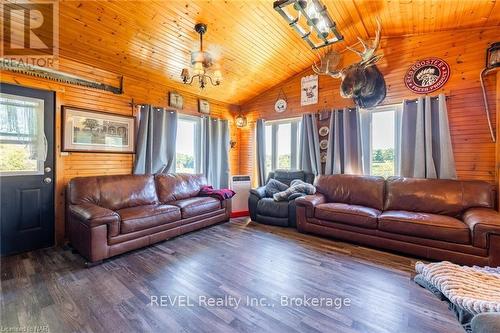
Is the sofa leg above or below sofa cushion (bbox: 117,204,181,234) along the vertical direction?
below

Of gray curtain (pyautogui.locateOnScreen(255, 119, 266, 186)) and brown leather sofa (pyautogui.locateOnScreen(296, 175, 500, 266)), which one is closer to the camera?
brown leather sofa (pyautogui.locateOnScreen(296, 175, 500, 266))

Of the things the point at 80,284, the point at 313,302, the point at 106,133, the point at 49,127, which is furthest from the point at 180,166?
the point at 313,302

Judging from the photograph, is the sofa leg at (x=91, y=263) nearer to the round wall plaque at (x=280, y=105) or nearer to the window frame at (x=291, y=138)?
the window frame at (x=291, y=138)

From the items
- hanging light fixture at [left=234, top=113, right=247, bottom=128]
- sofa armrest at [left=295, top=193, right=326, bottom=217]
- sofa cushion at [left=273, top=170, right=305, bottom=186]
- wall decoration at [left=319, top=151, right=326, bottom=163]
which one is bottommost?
sofa armrest at [left=295, top=193, right=326, bottom=217]

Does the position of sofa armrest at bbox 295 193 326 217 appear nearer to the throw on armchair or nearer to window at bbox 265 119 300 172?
the throw on armchair

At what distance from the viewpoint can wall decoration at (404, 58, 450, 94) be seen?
3.27 meters

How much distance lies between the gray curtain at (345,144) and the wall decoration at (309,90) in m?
0.57

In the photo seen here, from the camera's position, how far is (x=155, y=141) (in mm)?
3975

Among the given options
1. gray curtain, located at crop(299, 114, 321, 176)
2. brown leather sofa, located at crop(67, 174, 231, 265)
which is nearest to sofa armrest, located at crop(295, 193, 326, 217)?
gray curtain, located at crop(299, 114, 321, 176)

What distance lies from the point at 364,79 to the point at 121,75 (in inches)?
152

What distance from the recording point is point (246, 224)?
4.01 meters

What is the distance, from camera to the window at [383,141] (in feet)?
12.4

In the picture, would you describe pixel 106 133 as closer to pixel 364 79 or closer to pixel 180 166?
pixel 180 166

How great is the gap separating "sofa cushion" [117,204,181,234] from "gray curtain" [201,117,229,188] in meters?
1.71
